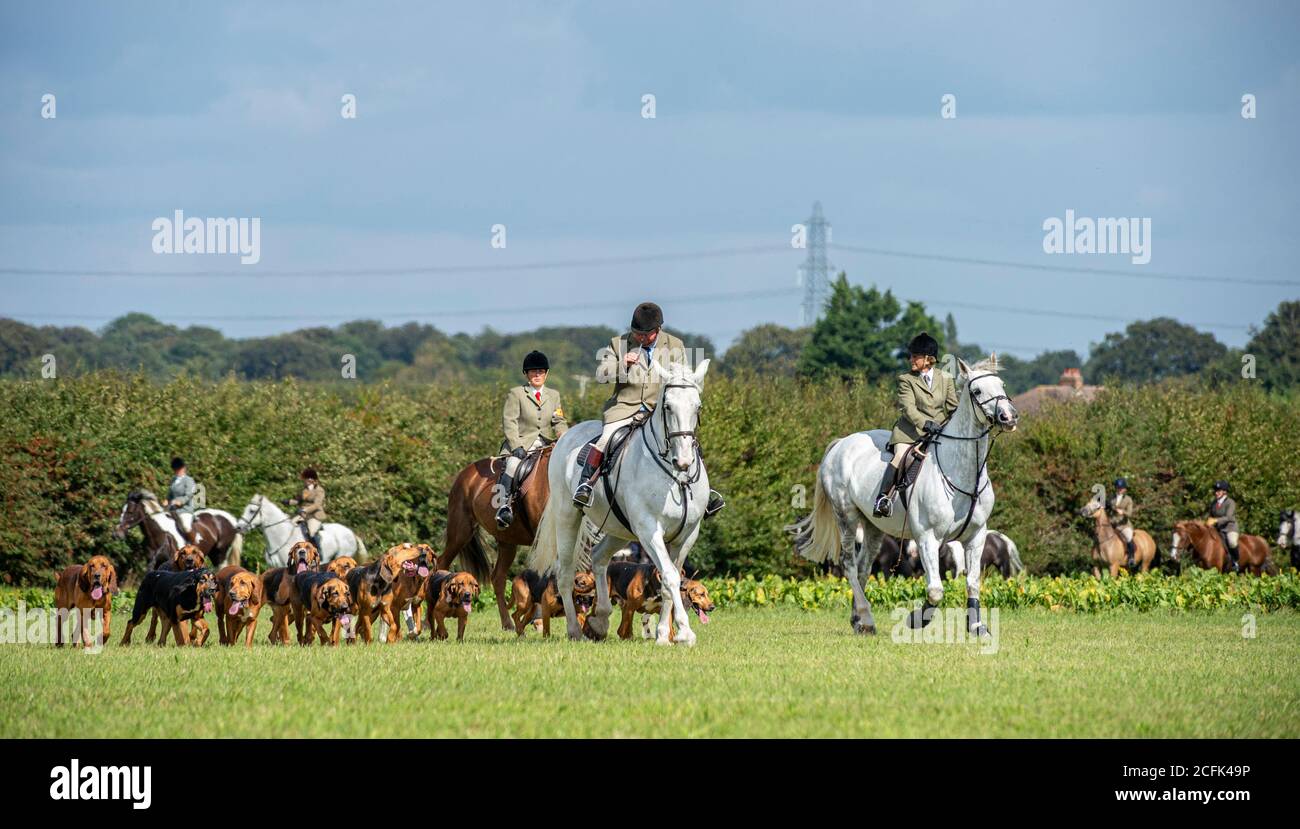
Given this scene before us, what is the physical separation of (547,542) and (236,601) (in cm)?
314

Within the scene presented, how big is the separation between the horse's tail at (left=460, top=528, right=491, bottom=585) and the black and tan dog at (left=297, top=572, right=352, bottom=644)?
136 inches

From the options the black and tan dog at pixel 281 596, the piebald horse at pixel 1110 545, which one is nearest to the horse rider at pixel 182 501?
the black and tan dog at pixel 281 596

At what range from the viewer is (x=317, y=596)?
1449cm

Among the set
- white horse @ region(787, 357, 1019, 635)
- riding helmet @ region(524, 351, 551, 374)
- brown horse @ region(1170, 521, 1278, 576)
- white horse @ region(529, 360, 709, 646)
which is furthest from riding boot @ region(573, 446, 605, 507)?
brown horse @ region(1170, 521, 1278, 576)

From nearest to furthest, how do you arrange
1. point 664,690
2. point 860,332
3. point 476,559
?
point 664,690 → point 476,559 → point 860,332

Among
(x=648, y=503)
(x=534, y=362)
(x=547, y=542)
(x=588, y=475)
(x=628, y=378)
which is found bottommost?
(x=547, y=542)

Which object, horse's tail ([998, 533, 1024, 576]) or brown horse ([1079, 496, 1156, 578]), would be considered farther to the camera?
brown horse ([1079, 496, 1156, 578])

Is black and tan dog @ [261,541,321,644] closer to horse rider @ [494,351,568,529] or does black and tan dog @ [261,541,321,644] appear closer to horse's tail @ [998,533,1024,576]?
horse rider @ [494,351,568,529]

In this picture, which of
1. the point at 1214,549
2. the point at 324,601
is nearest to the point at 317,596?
the point at 324,601

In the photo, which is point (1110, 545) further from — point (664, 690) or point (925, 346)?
point (664, 690)

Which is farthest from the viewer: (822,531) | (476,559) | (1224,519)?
(1224,519)

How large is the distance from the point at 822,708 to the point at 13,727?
4.84 metres

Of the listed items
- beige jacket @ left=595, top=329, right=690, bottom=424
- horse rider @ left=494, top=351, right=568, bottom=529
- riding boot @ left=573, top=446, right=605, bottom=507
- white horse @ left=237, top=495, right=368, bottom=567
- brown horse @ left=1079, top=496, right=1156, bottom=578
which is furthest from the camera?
brown horse @ left=1079, top=496, right=1156, bottom=578

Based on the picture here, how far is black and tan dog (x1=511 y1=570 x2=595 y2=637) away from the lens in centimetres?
1570
